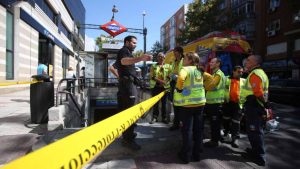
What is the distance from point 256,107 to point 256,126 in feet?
1.04

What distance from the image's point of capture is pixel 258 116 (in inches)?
184

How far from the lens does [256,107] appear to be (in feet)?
15.3

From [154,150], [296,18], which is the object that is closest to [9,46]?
[154,150]

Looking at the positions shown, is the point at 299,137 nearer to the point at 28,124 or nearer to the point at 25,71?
the point at 28,124

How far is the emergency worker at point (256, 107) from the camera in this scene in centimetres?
457

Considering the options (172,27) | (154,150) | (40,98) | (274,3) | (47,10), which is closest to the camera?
(154,150)

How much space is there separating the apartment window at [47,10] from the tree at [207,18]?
14.3 meters

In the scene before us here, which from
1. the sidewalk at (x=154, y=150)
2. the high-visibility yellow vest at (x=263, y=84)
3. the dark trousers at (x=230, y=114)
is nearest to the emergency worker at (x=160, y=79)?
the sidewalk at (x=154, y=150)

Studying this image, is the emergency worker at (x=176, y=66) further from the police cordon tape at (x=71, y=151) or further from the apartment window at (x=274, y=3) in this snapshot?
the apartment window at (x=274, y=3)

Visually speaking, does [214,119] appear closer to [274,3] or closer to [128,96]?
[128,96]

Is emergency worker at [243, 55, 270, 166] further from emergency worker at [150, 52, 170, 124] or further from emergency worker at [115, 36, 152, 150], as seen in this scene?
emergency worker at [150, 52, 170, 124]

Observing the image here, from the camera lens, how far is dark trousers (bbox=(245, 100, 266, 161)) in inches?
179

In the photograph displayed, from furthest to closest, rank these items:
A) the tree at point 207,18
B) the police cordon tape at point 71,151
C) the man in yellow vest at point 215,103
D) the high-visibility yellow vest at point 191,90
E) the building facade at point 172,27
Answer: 1. the building facade at point 172,27
2. the tree at point 207,18
3. the man in yellow vest at point 215,103
4. the high-visibility yellow vest at point 191,90
5. the police cordon tape at point 71,151

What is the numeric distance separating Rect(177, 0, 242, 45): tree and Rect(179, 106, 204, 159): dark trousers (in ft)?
86.9
